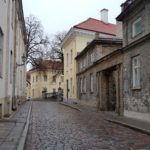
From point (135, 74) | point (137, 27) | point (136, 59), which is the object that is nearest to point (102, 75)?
point (135, 74)

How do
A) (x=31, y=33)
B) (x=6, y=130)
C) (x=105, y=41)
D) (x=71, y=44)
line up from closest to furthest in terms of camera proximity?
(x=6, y=130) → (x=105, y=41) → (x=71, y=44) → (x=31, y=33)

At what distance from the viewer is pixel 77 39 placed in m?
38.9

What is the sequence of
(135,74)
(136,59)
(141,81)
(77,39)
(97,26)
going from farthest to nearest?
(97,26)
(77,39)
(135,74)
(136,59)
(141,81)

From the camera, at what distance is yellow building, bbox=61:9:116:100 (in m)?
39.0

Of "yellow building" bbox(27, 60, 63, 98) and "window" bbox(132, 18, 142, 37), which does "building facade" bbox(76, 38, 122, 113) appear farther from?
"yellow building" bbox(27, 60, 63, 98)

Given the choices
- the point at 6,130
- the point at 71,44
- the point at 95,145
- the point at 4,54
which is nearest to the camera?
the point at 95,145

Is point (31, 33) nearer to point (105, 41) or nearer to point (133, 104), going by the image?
point (105, 41)

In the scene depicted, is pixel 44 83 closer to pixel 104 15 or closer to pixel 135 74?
pixel 104 15

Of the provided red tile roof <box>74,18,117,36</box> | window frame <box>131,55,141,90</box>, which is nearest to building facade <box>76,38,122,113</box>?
window frame <box>131,55,141,90</box>

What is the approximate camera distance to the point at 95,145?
989cm

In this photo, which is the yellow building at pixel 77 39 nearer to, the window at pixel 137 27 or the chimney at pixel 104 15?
the chimney at pixel 104 15

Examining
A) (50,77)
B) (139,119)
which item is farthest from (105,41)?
(50,77)

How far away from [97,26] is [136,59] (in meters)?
26.5

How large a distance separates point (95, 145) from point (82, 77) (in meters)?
25.7
